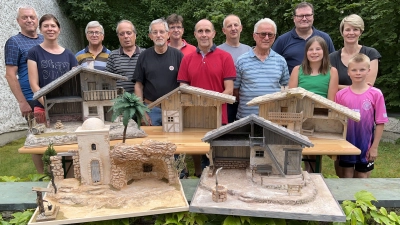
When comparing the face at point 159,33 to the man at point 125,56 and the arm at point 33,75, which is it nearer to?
the man at point 125,56

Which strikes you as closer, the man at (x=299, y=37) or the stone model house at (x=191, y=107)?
the stone model house at (x=191, y=107)

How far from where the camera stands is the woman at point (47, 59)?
656 cm

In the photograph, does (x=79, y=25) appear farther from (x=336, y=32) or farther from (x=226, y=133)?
(x=226, y=133)

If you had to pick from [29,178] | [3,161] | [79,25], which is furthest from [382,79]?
[79,25]

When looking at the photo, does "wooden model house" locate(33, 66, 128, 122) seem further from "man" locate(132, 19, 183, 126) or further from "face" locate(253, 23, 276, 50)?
"face" locate(253, 23, 276, 50)

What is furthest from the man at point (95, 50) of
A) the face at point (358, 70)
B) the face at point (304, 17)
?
the face at point (358, 70)

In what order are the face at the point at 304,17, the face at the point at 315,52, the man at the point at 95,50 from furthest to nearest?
the man at the point at 95,50, the face at the point at 304,17, the face at the point at 315,52

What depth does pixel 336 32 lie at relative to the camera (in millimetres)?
13992

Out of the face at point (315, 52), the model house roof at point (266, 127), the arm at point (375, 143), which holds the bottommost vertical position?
the arm at point (375, 143)

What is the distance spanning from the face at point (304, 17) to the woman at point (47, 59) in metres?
4.99

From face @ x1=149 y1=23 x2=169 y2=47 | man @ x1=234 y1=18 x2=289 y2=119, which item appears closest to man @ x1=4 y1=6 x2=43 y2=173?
face @ x1=149 y1=23 x2=169 y2=47

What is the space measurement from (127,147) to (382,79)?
37.7 ft

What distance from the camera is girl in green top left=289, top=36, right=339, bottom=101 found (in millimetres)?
6168

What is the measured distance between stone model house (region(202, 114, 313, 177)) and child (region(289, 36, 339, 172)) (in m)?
1.97
